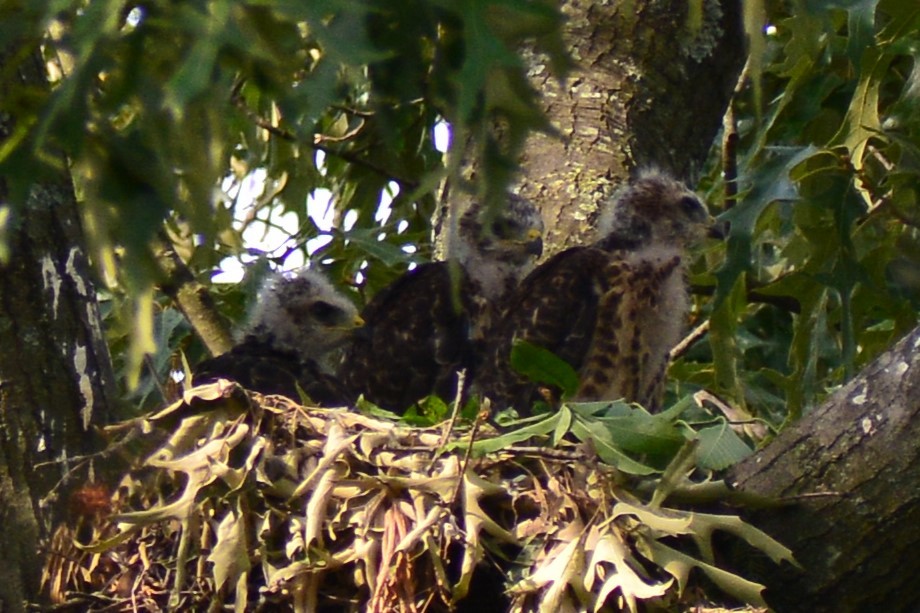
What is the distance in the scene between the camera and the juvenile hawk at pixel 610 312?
16.3 feet

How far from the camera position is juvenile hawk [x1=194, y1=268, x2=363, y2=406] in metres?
5.02

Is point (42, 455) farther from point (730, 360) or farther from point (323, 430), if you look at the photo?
point (730, 360)

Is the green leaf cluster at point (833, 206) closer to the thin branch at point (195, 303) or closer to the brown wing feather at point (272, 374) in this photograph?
the brown wing feather at point (272, 374)

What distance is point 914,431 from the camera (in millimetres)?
2971

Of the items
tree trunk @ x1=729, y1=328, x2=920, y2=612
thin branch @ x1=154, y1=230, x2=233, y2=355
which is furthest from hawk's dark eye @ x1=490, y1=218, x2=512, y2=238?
tree trunk @ x1=729, y1=328, x2=920, y2=612

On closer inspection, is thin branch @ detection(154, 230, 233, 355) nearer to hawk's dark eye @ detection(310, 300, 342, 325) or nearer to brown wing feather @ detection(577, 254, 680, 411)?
hawk's dark eye @ detection(310, 300, 342, 325)

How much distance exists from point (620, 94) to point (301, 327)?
4.35 ft

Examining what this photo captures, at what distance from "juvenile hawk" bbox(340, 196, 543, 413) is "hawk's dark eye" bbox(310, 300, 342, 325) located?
0.37 ft

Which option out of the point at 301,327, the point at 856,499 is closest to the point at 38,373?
the point at 856,499

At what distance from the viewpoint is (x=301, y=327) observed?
17.4 ft

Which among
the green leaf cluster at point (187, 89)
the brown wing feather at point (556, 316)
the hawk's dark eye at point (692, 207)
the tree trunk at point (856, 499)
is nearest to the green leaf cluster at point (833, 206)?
the hawk's dark eye at point (692, 207)

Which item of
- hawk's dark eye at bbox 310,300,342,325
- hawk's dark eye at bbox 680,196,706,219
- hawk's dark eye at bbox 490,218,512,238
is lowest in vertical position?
hawk's dark eye at bbox 310,300,342,325

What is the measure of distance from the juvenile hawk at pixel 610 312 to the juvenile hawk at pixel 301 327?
0.54 metres

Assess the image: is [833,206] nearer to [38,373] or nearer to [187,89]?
[38,373]
